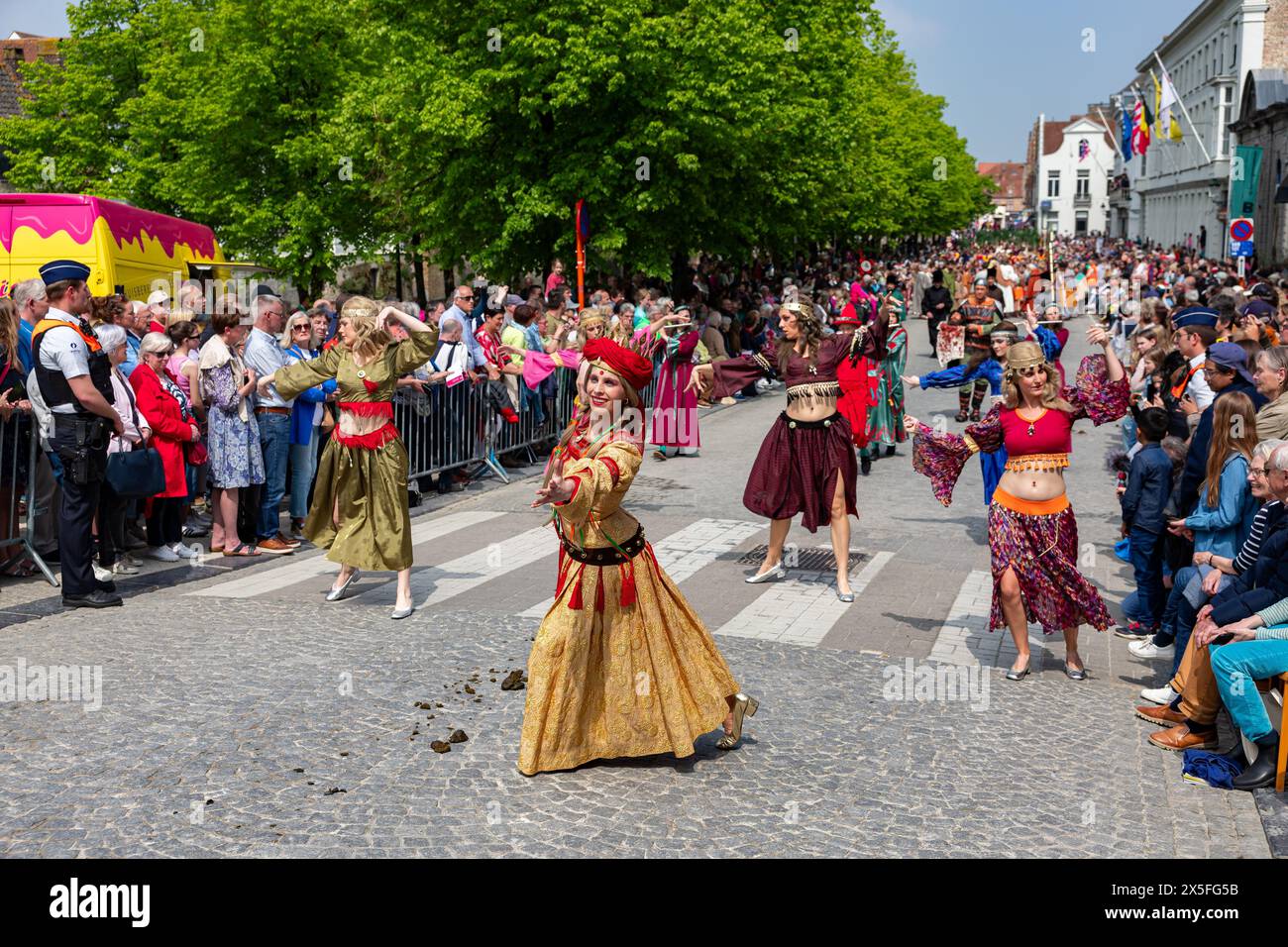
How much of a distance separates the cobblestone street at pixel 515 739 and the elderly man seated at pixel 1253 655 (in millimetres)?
271

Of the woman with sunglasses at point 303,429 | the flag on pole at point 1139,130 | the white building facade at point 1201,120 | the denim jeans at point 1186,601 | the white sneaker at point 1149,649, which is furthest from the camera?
the white building facade at point 1201,120

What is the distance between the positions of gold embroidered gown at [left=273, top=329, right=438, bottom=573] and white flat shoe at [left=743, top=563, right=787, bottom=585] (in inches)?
103

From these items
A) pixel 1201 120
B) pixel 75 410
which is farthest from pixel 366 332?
pixel 1201 120

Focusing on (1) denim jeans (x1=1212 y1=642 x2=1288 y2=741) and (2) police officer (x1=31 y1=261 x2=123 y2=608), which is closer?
(1) denim jeans (x1=1212 y1=642 x2=1288 y2=741)

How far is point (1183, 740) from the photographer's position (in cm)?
640

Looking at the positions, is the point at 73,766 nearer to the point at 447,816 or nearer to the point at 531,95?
the point at 447,816

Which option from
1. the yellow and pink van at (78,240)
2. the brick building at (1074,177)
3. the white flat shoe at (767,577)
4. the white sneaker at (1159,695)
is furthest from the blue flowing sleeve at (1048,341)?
the brick building at (1074,177)

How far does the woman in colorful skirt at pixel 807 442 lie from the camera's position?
9602mm

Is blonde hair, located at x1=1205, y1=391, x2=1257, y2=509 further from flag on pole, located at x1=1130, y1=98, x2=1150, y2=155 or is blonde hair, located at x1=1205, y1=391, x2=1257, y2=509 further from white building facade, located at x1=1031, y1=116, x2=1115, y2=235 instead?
white building facade, located at x1=1031, y1=116, x2=1115, y2=235

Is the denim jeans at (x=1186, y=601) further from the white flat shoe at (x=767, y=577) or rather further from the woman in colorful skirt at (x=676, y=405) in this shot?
the woman in colorful skirt at (x=676, y=405)

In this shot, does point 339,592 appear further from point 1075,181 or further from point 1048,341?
point 1075,181

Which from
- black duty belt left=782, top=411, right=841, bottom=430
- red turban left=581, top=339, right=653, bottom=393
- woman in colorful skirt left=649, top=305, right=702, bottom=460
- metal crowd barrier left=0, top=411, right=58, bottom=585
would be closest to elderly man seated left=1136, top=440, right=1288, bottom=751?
red turban left=581, top=339, right=653, bottom=393

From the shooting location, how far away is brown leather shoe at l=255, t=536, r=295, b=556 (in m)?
10.8

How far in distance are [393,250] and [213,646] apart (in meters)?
28.4
